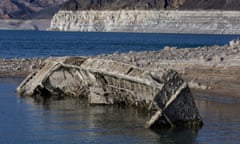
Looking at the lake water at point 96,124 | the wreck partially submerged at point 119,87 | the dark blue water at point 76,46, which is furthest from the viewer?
the dark blue water at point 76,46

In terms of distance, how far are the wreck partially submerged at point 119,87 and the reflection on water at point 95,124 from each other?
37 centimetres

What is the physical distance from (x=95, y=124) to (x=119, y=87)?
1.83m

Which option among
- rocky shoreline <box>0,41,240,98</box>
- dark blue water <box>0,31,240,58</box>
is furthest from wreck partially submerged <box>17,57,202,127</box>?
dark blue water <box>0,31,240,58</box>

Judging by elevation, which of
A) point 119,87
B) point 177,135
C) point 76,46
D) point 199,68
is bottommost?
point 177,135

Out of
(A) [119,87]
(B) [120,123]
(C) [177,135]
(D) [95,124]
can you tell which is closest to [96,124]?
(D) [95,124]

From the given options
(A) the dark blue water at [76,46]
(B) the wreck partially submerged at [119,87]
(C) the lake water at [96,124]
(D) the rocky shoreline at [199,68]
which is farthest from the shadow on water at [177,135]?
(A) the dark blue water at [76,46]

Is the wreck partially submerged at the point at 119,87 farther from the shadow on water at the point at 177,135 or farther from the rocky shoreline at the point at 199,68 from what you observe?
the rocky shoreline at the point at 199,68

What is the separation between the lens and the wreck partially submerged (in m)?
21.5

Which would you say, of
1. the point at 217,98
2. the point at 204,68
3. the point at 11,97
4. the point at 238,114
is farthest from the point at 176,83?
the point at 204,68

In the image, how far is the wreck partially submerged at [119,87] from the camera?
845 inches

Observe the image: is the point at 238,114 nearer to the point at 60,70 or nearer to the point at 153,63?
the point at 60,70

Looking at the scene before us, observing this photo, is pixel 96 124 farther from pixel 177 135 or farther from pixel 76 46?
pixel 76 46

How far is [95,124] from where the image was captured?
23.0m

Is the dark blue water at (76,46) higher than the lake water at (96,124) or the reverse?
higher
